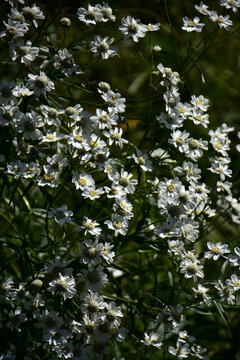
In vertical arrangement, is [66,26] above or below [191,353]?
above

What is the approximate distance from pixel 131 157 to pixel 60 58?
346 mm

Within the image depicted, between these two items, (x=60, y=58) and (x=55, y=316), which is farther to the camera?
(x=60, y=58)

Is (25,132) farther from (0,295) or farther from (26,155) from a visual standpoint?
(0,295)

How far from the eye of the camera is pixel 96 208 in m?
1.49

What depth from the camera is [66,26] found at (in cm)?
151

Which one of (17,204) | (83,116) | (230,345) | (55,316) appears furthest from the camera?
(230,345)

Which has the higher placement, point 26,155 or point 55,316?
point 26,155

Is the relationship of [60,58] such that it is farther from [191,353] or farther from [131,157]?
[191,353]

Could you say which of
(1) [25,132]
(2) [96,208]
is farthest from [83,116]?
(2) [96,208]

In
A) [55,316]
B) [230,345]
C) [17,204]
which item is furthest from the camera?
[230,345]

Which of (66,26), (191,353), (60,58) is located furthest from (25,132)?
(191,353)

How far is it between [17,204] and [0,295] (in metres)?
0.45

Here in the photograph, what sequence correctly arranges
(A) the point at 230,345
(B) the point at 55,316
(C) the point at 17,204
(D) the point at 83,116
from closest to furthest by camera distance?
(B) the point at 55,316 < (D) the point at 83,116 < (C) the point at 17,204 < (A) the point at 230,345

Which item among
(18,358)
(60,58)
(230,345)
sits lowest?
(230,345)
